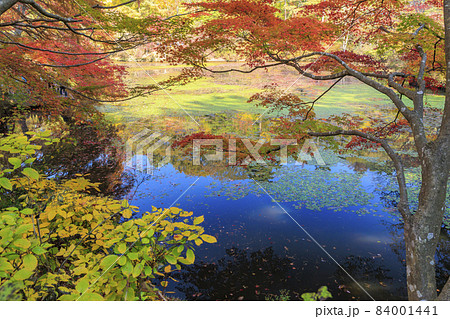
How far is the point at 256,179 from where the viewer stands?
23.9ft

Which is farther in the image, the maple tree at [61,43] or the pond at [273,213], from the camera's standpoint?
the pond at [273,213]

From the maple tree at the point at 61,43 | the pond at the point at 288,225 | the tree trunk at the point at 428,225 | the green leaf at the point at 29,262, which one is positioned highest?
the maple tree at the point at 61,43

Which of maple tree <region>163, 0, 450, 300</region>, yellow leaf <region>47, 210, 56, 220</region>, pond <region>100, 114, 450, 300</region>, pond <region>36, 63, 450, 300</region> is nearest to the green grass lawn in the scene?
pond <region>36, 63, 450, 300</region>

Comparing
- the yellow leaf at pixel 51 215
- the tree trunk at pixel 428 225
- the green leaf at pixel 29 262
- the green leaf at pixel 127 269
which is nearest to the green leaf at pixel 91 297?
the green leaf at pixel 127 269

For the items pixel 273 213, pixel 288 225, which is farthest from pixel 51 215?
pixel 273 213

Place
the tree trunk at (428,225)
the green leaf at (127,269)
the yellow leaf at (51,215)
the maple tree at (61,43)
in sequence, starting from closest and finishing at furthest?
the green leaf at (127,269), the yellow leaf at (51,215), the tree trunk at (428,225), the maple tree at (61,43)

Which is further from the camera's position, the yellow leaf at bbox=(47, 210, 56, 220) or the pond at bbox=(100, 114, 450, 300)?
the pond at bbox=(100, 114, 450, 300)

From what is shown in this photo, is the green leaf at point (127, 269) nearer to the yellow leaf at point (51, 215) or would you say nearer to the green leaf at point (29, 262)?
the green leaf at point (29, 262)

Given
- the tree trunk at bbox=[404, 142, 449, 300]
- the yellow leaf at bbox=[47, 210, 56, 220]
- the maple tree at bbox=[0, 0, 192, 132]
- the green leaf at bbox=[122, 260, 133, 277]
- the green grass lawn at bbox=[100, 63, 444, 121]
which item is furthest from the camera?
the green grass lawn at bbox=[100, 63, 444, 121]

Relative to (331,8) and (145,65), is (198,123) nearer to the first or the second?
(331,8)

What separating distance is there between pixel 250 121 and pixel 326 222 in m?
7.96

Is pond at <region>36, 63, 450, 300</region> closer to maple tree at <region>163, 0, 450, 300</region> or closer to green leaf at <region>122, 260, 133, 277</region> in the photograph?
maple tree at <region>163, 0, 450, 300</region>

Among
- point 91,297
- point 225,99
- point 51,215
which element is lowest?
point 91,297

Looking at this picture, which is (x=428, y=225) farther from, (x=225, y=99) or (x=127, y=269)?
(x=225, y=99)
